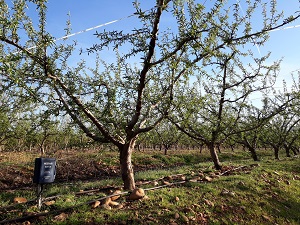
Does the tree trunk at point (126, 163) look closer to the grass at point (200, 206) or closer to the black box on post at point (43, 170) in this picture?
the grass at point (200, 206)

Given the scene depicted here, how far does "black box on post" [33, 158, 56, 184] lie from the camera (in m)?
5.84

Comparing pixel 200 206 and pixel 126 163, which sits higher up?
pixel 126 163

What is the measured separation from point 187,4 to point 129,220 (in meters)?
4.72

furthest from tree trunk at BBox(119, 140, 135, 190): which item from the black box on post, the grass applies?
the black box on post

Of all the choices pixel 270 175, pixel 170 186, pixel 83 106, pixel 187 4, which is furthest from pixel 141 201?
pixel 270 175

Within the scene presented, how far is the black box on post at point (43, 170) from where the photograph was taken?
5.84 meters

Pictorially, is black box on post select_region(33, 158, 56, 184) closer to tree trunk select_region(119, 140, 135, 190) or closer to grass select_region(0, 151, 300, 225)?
grass select_region(0, 151, 300, 225)

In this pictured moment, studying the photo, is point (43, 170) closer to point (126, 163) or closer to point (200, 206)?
point (126, 163)

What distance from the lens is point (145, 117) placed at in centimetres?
751

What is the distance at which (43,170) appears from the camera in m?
5.91

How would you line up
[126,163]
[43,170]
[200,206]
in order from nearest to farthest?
[43,170] → [200,206] → [126,163]

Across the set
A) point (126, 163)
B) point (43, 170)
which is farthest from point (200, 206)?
point (43, 170)

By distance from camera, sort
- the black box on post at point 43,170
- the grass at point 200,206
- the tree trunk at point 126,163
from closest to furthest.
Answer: the grass at point 200,206, the black box on post at point 43,170, the tree trunk at point 126,163

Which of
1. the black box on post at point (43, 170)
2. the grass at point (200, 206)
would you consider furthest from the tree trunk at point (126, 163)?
the black box on post at point (43, 170)
